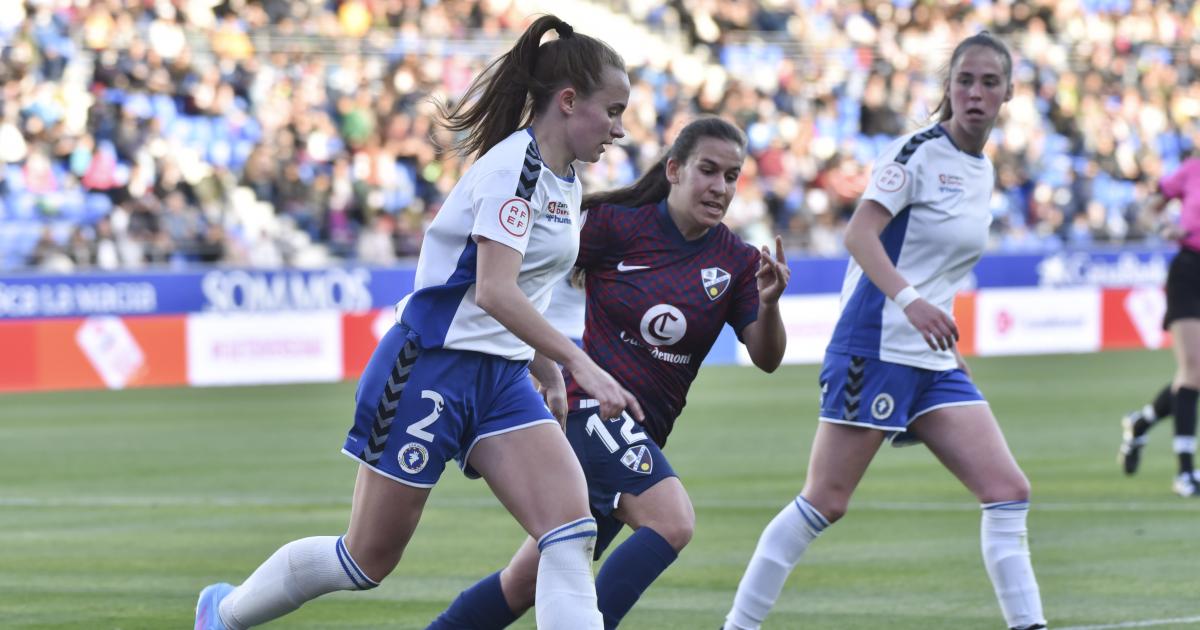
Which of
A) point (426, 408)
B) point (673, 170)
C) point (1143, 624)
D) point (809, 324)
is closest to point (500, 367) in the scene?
point (426, 408)

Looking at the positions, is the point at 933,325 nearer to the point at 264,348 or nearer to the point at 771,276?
the point at 771,276

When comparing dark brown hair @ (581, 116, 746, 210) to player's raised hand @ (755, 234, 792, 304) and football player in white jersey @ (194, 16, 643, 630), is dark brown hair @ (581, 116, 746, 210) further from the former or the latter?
football player in white jersey @ (194, 16, 643, 630)

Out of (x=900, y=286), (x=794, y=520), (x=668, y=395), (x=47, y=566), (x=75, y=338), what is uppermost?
(x=900, y=286)

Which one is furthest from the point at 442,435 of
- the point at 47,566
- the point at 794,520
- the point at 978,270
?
the point at 978,270

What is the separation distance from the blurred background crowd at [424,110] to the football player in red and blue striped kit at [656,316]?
56.6 feet

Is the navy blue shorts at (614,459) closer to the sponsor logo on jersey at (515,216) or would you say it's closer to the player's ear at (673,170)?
the player's ear at (673,170)

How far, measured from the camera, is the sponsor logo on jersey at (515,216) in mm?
5152

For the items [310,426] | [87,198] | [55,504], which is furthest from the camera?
[87,198]

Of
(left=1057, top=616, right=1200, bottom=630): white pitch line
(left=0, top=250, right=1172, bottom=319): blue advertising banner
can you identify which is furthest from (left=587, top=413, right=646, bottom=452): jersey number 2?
(left=0, top=250, right=1172, bottom=319): blue advertising banner

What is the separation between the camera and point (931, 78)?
117ft

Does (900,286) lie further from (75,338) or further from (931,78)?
(931,78)

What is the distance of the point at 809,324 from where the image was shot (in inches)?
1018

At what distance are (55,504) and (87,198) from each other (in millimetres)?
12215

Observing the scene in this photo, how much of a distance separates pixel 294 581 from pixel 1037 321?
2337 cm
